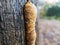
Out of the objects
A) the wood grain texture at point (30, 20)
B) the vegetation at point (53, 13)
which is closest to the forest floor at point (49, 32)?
the vegetation at point (53, 13)

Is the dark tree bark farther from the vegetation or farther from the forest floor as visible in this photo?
the vegetation

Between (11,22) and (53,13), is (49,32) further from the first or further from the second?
(11,22)

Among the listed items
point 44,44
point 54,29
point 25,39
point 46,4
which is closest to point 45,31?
point 54,29

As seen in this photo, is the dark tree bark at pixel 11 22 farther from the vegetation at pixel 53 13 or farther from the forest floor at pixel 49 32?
the vegetation at pixel 53 13

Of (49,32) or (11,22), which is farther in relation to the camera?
(49,32)

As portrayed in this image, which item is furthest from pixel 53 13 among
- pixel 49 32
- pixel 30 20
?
pixel 30 20

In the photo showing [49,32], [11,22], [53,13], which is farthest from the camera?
[53,13]

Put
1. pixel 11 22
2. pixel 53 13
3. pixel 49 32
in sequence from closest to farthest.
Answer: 1. pixel 11 22
2. pixel 49 32
3. pixel 53 13

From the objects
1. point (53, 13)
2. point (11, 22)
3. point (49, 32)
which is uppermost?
point (11, 22)

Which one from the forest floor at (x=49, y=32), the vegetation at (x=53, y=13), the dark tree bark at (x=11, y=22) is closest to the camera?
the dark tree bark at (x=11, y=22)
